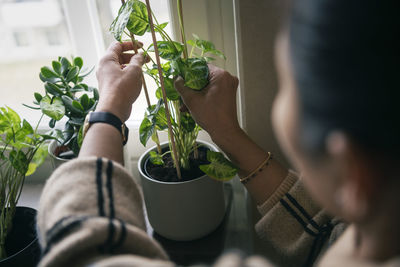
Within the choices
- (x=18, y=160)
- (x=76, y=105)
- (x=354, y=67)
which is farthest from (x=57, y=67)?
(x=354, y=67)

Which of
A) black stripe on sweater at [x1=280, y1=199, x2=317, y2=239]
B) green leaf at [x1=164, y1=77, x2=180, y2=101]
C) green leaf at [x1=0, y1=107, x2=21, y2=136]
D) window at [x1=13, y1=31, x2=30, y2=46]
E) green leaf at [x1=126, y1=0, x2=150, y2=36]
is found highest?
green leaf at [x1=126, y1=0, x2=150, y2=36]

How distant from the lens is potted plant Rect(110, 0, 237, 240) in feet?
2.26

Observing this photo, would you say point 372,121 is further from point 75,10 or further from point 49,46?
point 49,46

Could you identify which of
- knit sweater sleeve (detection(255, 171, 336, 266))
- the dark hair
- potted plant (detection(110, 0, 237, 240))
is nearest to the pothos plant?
potted plant (detection(110, 0, 237, 240))

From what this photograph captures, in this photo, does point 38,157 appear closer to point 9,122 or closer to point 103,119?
point 9,122

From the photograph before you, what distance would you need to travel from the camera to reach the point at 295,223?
730 mm

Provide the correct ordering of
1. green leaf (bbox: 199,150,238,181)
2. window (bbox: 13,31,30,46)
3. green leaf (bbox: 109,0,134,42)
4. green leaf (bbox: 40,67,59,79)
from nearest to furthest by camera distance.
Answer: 1. green leaf (bbox: 109,0,134,42)
2. green leaf (bbox: 199,150,238,181)
3. green leaf (bbox: 40,67,59,79)
4. window (bbox: 13,31,30,46)

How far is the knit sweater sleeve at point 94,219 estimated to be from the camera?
47cm

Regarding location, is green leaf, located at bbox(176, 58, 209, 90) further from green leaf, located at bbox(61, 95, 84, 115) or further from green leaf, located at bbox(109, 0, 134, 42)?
green leaf, located at bbox(61, 95, 84, 115)

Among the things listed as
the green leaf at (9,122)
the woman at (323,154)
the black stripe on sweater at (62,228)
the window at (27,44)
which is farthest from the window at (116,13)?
the black stripe on sweater at (62,228)

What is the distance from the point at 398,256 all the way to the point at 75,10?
0.98 meters

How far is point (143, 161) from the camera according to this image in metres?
0.86

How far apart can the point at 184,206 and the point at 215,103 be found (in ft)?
0.75

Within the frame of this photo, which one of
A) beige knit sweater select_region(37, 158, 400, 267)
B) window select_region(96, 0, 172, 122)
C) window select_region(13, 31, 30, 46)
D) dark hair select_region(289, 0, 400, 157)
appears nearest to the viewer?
dark hair select_region(289, 0, 400, 157)
